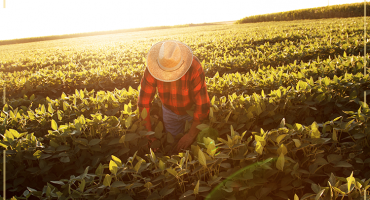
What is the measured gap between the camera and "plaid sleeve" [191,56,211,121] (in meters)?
2.63

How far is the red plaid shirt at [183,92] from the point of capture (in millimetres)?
2654

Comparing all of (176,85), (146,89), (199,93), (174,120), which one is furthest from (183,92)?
(174,120)

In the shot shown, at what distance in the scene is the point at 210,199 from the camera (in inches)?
67.6

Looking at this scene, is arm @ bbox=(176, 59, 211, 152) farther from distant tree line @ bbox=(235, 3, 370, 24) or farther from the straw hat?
distant tree line @ bbox=(235, 3, 370, 24)

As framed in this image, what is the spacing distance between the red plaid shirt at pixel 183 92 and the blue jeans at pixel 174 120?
0.06 metres

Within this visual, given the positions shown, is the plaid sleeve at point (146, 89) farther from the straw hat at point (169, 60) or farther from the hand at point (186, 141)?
the hand at point (186, 141)

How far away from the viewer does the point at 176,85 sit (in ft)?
9.18

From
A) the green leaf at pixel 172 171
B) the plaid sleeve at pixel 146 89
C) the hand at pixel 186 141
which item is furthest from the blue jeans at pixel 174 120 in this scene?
the green leaf at pixel 172 171

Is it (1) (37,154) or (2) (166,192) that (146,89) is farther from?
(2) (166,192)

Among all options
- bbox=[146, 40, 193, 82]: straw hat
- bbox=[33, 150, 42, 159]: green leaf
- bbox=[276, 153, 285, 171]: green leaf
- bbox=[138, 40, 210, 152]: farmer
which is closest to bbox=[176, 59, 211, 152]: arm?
bbox=[138, 40, 210, 152]: farmer

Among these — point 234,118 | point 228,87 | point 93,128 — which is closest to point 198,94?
point 234,118

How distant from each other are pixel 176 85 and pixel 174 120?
24.7 inches

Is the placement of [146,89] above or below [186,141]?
above

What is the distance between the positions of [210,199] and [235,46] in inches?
403
